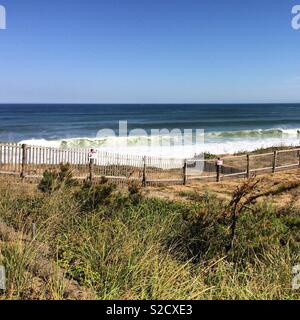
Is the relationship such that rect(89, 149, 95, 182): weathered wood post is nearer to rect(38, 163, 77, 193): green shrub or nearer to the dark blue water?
rect(38, 163, 77, 193): green shrub

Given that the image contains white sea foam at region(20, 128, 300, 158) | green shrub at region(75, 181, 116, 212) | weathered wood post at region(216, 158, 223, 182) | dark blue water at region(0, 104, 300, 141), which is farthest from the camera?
dark blue water at region(0, 104, 300, 141)

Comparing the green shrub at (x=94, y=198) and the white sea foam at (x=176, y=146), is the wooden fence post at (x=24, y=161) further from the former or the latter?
the white sea foam at (x=176, y=146)

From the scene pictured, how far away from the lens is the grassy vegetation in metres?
4.31

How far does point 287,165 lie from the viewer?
2252 cm

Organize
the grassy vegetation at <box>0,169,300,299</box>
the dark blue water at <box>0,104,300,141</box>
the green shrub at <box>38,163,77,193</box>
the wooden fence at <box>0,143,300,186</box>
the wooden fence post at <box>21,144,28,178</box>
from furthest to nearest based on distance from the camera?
the dark blue water at <box>0,104,300,141</box> < the wooden fence at <box>0,143,300,186</box> < the wooden fence post at <box>21,144,28,178</box> < the green shrub at <box>38,163,77,193</box> < the grassy vegetation at <box>0,169,300,299</box>

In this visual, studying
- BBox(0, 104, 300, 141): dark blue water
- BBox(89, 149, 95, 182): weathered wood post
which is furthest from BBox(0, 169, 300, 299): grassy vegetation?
BBox(0, 104, 300, 141): dark blue water

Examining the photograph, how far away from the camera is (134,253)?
4996 millimetres

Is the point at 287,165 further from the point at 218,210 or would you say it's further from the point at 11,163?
the point at 218,210

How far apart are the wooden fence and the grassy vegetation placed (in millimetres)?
5546

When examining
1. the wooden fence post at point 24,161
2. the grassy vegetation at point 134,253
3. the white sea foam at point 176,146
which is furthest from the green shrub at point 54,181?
the white sea foam at point 176,146

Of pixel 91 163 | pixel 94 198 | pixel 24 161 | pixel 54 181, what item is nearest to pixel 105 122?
pixel 91 163

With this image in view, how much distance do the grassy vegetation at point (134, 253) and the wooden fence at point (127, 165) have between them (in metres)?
5.55
